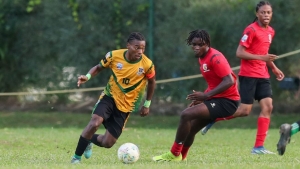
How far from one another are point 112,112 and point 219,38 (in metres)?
9.53

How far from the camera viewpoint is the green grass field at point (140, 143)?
9.83 metres

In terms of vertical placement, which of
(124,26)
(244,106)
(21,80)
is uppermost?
(244,106)

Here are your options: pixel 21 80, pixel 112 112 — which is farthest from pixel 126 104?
pixel 21 80

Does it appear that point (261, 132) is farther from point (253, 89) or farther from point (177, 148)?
point (177, 148)

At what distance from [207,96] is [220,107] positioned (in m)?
0.34

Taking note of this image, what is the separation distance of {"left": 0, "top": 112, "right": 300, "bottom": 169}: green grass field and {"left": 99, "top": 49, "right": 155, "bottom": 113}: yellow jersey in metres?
0.83

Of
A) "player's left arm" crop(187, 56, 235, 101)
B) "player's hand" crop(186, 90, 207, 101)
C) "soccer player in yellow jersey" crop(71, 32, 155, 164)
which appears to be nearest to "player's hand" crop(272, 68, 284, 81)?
"player's left arm" crop(187, 56, 235, 101)

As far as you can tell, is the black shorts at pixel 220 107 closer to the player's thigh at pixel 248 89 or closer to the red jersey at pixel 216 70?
the red jersey at pixel 216 70

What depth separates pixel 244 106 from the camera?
1212 centimetres

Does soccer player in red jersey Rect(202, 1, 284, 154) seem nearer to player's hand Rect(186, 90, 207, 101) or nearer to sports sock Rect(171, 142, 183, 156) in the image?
sports sock Rect(171, 142, 183, 156)

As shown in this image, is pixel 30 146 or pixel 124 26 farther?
pixel 124 26

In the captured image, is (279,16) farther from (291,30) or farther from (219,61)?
(219,61)

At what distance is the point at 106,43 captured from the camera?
20781 millimetres

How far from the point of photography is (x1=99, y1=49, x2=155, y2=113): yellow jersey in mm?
10852
